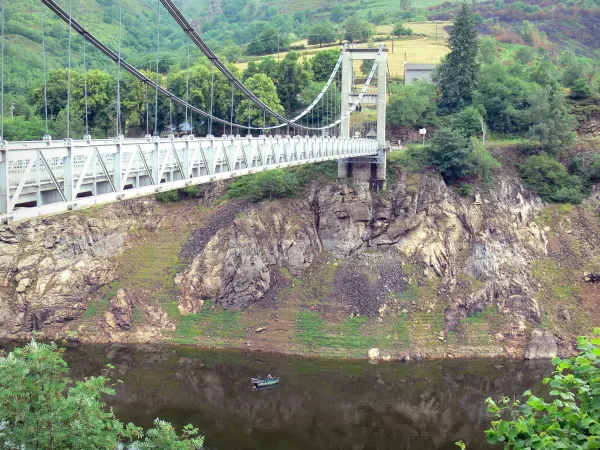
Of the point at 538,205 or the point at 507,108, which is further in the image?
the point at 507,108

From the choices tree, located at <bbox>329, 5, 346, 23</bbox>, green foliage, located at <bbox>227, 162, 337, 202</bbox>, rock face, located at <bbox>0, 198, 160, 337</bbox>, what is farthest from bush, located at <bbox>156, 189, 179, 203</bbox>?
tree, located at <bbox>329, 5, 346, 23</bbox>

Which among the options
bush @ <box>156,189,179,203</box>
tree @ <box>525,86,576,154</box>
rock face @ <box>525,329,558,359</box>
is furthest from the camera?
bush @ <box>156,189,179,203</box>

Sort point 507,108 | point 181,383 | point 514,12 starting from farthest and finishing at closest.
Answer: point 514,12 → point 507,108 → point 181,383

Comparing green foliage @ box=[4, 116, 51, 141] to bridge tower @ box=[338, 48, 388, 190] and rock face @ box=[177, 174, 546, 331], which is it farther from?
bridge tower @ box=[338, 48, 388, 190]

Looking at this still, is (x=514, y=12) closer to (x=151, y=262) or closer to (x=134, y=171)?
(x=151, y=262)

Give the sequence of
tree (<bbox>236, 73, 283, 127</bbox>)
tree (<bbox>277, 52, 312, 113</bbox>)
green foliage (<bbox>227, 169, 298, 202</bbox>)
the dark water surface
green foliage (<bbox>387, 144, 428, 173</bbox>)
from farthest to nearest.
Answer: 1. tree (<bbox>277, 52, 312, 113</bbox>)
2. tree (<bbox>236, 73, 283, 127</bbox>)
3. green foliage (<bbox>387, 144, 428, 173</bbox>)
4. green foliage (<bbox>227, 169, 298, 202</bbox>)
5. the dark water surface

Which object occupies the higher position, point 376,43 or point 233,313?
point 376,43

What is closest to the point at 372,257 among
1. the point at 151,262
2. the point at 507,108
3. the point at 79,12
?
the point at 151,262
